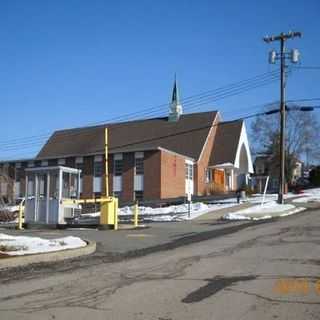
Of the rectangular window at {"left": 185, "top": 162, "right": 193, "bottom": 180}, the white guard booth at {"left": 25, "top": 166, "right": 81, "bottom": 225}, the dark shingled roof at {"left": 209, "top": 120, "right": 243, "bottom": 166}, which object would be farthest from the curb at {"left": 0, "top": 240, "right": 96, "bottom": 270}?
the dark shingled roof at {"left": 209, "top": 120, "right": 243, "bottom": 166}

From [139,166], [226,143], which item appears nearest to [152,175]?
[139,166]

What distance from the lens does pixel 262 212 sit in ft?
108

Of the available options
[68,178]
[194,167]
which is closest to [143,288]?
[68,178]

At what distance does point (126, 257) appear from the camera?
15.4m

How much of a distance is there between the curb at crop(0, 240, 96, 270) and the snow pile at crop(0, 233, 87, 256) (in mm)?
376

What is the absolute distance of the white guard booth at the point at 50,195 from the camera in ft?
90.0

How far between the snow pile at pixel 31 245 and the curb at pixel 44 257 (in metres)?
0.38

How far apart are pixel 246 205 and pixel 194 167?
2028 centimetres

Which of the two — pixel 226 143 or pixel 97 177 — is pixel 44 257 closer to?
pixel 97 177

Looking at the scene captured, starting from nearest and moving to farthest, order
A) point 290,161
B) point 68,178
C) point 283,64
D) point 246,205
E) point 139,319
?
1. point 139,319
2. point 68,178
3. point 246,205
4. point 283,64
5. point 290,161

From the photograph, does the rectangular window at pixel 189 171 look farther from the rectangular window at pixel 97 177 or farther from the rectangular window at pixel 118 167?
the rectangular window at pixel 97 177

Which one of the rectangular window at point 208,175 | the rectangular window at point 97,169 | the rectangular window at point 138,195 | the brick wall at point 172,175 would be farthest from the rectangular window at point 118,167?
the rectangular window at point 208,175

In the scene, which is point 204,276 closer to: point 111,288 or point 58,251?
point 111,288

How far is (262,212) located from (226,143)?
3014 cm
